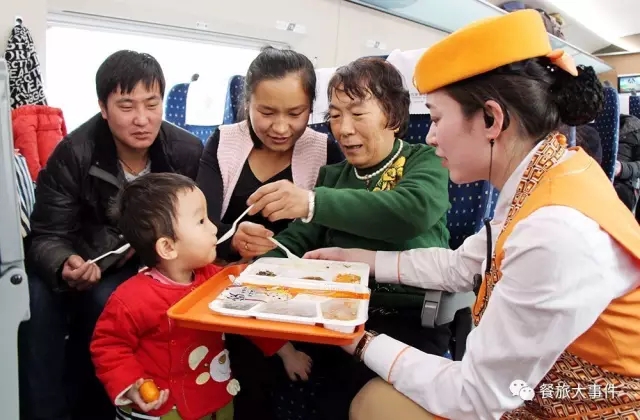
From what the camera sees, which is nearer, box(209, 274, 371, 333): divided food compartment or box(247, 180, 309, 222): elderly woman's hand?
box(209, 274, 371, 333): divided food compartment

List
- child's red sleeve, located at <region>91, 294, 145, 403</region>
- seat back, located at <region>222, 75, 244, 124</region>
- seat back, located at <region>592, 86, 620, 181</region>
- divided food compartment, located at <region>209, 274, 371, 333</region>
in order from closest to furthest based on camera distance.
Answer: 1. divided food compartment, located at <region>209, 274, 371, 333</region>
2. child's red sleeve, located at <region>91, 294, 145, 403</region>
3. seat back, located at <region>222, 75, 244, 124</region>
4. seat back, located at <region>592, 86, 620, 181</region>

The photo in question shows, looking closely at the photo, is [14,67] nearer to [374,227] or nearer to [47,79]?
[47,79]

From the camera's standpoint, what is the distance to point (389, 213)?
141 cm

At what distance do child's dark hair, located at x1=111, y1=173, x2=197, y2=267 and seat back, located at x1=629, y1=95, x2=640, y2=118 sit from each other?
15.5 feet

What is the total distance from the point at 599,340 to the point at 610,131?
244 cm

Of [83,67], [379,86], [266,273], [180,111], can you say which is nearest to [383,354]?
[266,273]

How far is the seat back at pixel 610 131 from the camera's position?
2.88 meters

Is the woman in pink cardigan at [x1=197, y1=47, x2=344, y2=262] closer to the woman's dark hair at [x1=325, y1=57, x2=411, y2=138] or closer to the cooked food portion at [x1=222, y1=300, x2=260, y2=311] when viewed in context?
the woman's dark hair at [x1=325, y1=57, x2=411, y2=138]

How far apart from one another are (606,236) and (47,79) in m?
2.91

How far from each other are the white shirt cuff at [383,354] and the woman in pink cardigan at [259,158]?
51cm

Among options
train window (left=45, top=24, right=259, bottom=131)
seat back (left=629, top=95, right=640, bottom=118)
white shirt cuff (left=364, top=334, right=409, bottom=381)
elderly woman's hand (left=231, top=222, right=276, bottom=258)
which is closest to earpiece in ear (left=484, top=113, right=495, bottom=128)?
white shirt cuff (left=364, top=334, right=409, bottom=381)

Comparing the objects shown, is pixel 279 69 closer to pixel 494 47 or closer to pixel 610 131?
pixel 494 47

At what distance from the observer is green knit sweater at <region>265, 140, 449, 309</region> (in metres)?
1.40

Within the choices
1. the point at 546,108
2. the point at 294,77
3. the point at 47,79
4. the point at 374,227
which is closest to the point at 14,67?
the point at 47,79
